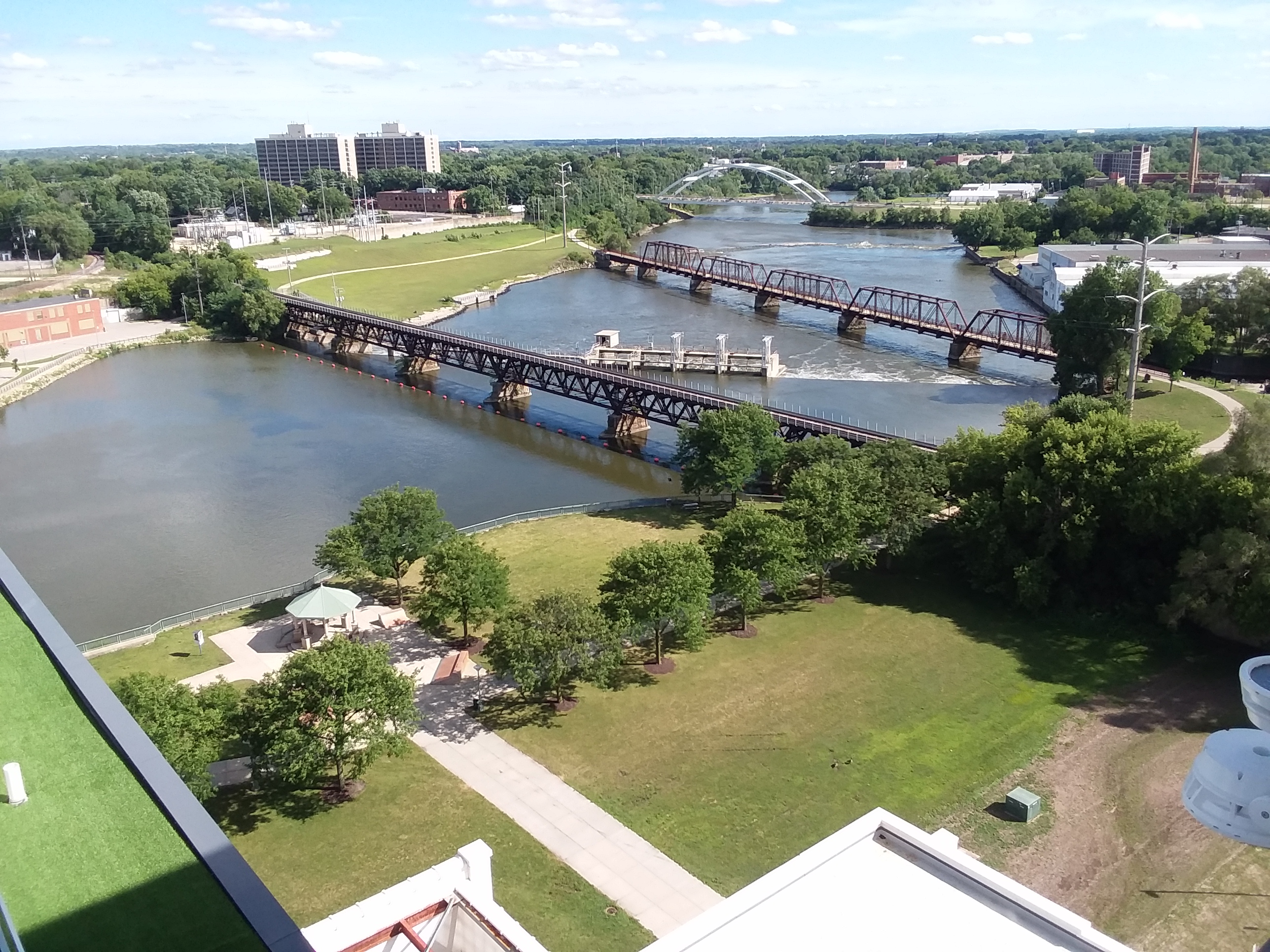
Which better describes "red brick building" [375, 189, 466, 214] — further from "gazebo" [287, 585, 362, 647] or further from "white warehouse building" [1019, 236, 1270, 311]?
"gazebo" [287, 585, 362, 647]

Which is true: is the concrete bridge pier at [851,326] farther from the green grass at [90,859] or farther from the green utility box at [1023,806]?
the green grass at [90,859]

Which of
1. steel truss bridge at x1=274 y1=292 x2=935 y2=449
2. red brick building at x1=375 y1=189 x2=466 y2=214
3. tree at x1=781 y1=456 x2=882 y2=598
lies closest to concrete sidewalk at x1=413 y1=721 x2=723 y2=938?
tree at x1=781 y1=456 x2=882 y2=598

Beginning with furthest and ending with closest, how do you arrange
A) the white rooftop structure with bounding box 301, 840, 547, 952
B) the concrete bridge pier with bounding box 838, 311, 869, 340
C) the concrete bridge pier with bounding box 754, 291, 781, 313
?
the concrete bridge pier with bounding box 754, 291, 781, 313 < the concrete bridge pier with bounding box 838, 311, 869, 340 < the white rooftop structure with bounding box 301, 840, 547, 952

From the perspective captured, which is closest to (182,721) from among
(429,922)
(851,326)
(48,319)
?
(429,922)

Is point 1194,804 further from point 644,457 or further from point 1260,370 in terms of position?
point 1260,370

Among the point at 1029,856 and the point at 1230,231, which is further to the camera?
the point at 1230,231

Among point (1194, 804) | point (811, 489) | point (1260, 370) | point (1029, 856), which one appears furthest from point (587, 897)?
point (1260, 370)

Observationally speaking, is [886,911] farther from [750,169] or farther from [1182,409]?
[750,169]
